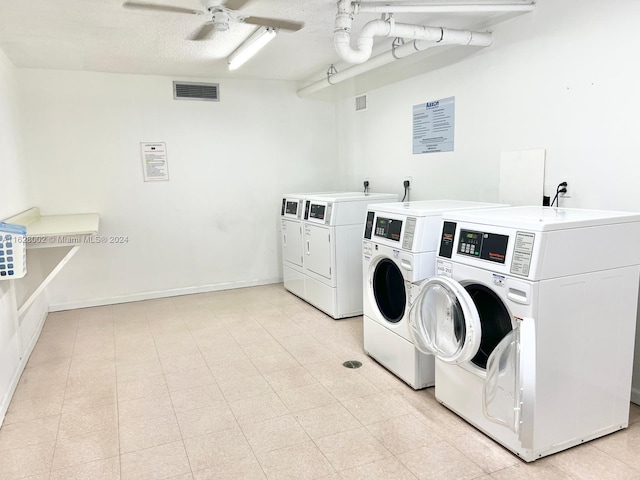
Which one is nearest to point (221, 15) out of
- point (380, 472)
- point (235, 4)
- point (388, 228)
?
point (235, 4)

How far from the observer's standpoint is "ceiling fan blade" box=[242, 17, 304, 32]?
329 cm

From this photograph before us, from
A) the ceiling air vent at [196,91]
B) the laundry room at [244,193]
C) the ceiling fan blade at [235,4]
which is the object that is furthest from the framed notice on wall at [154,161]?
the ceiling fan blade at [235,4]

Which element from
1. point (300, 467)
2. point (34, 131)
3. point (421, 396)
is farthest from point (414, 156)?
point (34, 131)

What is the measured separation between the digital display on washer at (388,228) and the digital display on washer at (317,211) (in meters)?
1.27

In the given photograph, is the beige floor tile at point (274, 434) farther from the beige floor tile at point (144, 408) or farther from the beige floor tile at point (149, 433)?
the beige floor tile at point (144, 408)

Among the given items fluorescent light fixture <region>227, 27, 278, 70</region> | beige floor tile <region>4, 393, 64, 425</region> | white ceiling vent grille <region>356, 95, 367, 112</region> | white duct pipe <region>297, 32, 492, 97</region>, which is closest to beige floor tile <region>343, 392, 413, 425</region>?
beige floor tile <region>4, 393, 64, 425</region>

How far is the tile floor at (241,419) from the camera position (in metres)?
2.19

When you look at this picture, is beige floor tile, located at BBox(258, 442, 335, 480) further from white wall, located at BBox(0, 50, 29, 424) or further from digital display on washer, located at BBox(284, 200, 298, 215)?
digital display on washer, located at BBox(284, 200, 298, 215)

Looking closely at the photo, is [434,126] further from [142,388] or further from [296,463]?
[142,388]

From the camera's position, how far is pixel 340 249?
4234mm

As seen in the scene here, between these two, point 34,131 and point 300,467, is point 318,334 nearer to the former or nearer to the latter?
point 300,467

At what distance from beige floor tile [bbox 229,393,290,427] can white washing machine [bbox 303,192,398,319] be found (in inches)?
61.2

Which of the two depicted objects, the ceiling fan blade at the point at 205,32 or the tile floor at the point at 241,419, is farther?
the ceiling fan blade at the point at 205,32

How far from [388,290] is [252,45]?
A: 7.39ft
